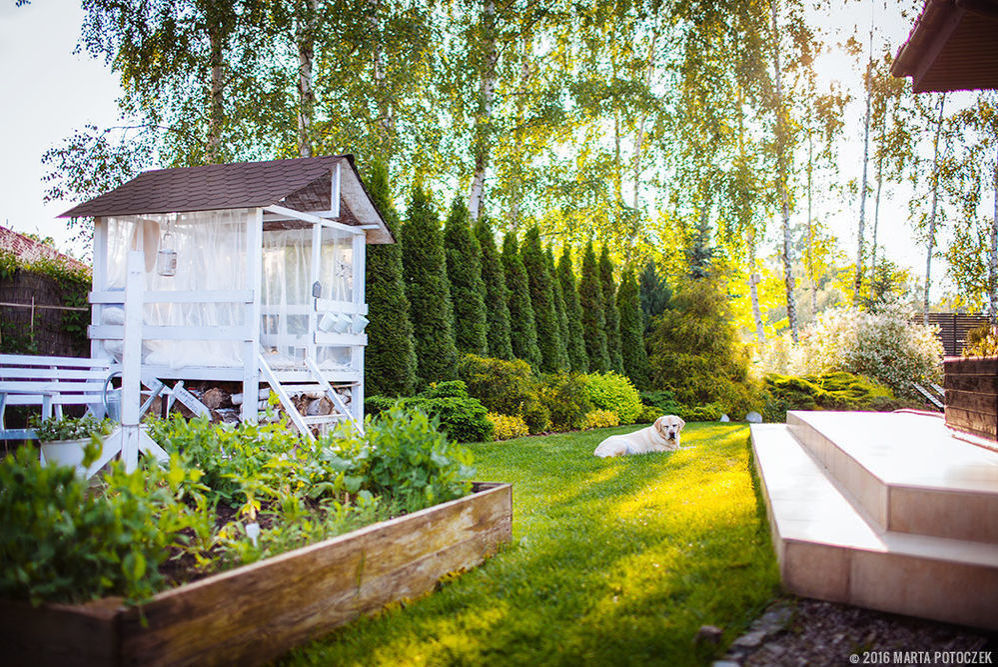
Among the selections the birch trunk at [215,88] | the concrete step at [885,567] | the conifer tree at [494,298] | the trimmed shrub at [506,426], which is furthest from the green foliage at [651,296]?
the concrete step at [885,567]

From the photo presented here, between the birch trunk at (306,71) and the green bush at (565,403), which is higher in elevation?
the birch trunk at (306,71)

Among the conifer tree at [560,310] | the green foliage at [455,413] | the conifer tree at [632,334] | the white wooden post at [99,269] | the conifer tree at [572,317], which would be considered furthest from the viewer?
the conifer tree at [632,334]

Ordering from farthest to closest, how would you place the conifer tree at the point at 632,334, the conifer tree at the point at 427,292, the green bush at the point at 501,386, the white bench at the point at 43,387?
the conifer tree at the point at 632,334
the conifer tree at the point at 427,292
the green bush at the point at 501,386
the white bench at the point at 43,387

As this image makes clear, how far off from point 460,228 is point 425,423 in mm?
8657

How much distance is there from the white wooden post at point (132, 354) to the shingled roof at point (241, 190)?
2860mm

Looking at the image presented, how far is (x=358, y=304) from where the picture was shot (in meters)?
8.13

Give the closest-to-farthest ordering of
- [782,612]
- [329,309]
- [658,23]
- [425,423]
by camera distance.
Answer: [782,612] → [425,423] → [329,309] → [658,23]

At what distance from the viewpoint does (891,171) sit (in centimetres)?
1772

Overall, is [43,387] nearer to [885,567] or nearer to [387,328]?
[387,328]

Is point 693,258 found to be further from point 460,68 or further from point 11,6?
point 11,6

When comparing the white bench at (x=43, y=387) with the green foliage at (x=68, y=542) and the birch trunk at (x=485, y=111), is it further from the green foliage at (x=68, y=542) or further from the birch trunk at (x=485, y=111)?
the birch trunk at (x=485, y=111)

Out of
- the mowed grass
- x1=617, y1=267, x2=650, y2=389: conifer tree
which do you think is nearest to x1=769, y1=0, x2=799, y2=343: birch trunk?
x1=617, y1=267, x2=650, y2=389: conifer tree

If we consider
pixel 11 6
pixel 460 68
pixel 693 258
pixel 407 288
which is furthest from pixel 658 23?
pixel 11 6

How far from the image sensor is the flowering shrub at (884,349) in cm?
1312
